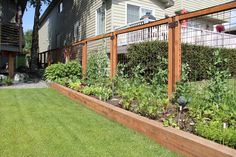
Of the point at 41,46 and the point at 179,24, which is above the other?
the point at 41,46

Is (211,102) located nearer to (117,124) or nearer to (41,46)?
(117,124)

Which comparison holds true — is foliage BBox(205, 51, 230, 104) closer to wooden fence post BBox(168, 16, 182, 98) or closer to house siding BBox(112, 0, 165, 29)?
wooden fence post BBox(168, 16, 182, 98)

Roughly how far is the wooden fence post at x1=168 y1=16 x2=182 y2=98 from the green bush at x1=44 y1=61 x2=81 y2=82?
5.71m

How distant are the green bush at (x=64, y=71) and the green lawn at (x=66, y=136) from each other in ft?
14.9

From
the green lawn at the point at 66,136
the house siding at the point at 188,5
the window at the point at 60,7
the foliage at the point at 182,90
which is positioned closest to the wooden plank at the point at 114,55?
the green lawn at the point at 66,136

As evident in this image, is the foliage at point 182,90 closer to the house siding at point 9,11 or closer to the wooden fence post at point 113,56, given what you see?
the wooden fence post at point 113,56

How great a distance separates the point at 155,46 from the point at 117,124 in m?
5.49

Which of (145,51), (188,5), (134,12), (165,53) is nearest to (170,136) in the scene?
(165,53)

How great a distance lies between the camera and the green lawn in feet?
11.8

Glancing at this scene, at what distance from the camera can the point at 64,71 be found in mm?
11086

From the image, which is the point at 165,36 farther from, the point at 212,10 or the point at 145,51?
the point at 212,10

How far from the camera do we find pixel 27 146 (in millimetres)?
3785

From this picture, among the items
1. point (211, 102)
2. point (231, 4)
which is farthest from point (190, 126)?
point (231, 4)

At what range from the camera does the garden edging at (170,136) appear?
3.07 meters
